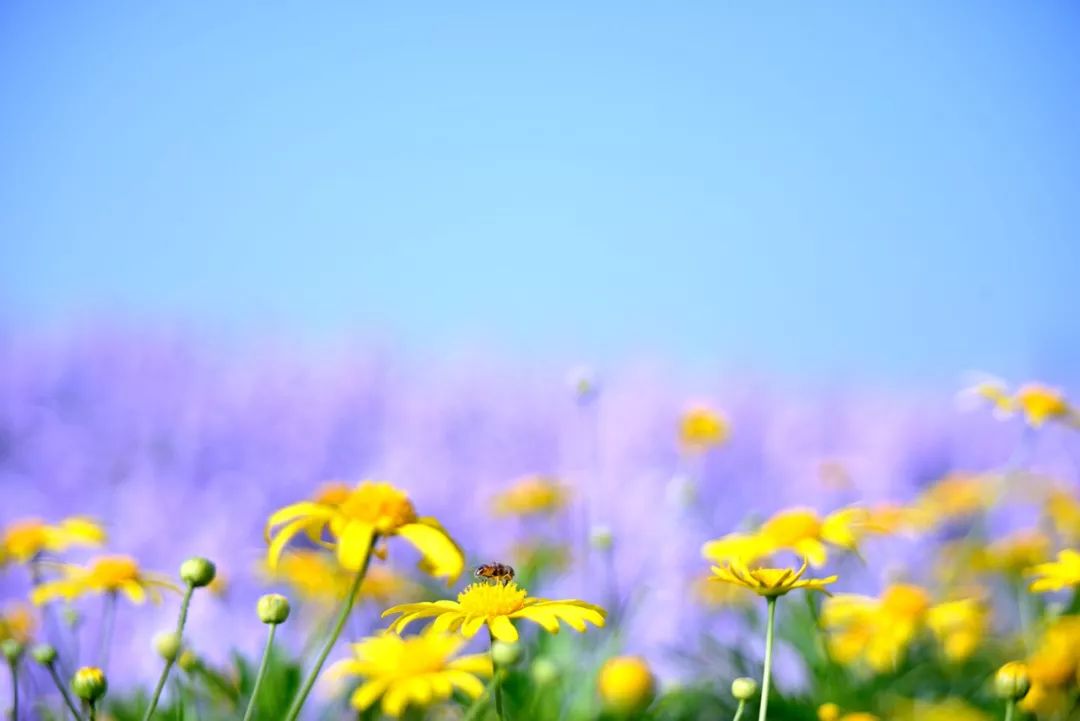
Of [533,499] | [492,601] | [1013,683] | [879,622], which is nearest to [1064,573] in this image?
[1013,683]

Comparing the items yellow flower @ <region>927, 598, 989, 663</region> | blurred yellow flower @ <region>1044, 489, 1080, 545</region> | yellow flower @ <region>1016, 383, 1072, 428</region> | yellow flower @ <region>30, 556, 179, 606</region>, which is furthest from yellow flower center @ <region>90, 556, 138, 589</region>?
blurred yellow flower @ <region>1044, 489, 1080, 545</region>

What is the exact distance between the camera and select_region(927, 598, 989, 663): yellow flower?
4.44 ft

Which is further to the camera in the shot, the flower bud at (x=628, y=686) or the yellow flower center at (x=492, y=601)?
the flower bud at (x=628, y=686)

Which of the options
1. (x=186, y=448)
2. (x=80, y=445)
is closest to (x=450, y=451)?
(x=186, y=448)

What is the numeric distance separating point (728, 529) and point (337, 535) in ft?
6.23

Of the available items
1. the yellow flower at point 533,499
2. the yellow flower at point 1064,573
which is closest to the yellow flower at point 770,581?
the yellow flower at point 1064,573

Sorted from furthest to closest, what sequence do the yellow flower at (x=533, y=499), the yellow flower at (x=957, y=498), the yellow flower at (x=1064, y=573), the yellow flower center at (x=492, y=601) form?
1. the yellow flower at (x=957, y=498)
2. the yellow flower at (x=533, y=499)
3. the yellow flower at (x=1064, y=573)
4. the yellow flower center at (x=492, y=601)

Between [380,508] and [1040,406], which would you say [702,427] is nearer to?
[1040,406]

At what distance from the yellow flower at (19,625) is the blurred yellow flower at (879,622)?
1.11 m

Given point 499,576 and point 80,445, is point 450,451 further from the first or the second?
point 499,576

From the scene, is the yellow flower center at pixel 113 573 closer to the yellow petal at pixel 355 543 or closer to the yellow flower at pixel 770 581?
the yellow petal at pixel 355 543

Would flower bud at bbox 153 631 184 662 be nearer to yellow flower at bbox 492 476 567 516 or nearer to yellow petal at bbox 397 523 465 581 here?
yellow petal at bbox 397 523 465 581

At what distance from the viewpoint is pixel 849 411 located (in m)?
3.29

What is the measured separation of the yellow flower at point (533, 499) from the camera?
1.80 metres
